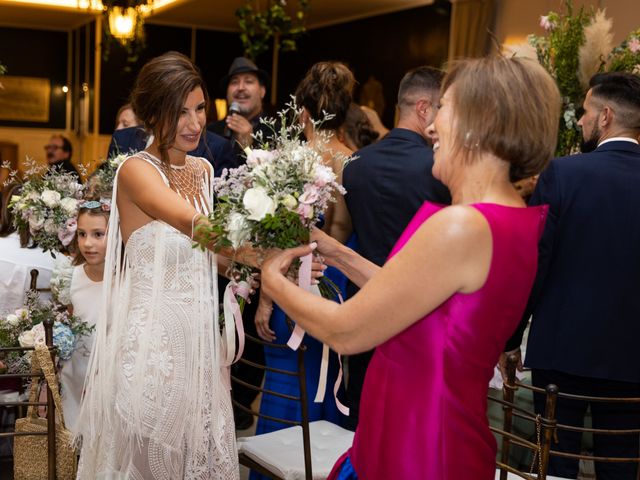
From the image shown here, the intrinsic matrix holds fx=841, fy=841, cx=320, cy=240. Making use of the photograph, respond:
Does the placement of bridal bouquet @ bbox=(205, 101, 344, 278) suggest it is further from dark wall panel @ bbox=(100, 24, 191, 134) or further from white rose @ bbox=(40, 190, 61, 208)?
dark wall panel @ bbox=(100, 24, 191, 134)

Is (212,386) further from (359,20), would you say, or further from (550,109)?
(359,20)

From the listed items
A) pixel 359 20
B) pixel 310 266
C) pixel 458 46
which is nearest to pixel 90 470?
pixel 310 266

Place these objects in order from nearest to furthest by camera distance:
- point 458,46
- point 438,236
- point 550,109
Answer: point 438,236 → point 550,109 → point 458,46

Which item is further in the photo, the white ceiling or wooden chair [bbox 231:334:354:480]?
the white ceiling

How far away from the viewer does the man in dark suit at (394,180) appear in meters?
3.38

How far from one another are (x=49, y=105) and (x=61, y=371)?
1098cm

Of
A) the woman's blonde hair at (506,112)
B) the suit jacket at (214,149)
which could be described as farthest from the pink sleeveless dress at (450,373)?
the suit jacket at (214,149)

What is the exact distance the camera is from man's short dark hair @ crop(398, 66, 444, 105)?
3.48 m

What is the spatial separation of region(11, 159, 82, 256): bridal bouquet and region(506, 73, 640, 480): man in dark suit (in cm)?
211

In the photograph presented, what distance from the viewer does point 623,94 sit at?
3.26 m

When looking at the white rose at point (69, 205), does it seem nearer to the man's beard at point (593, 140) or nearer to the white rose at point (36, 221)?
the white rose at point (36, 221)

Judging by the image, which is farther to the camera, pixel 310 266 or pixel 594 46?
pixel 594 46

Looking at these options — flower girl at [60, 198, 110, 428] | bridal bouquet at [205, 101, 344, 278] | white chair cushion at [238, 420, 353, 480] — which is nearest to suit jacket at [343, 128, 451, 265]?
white chair cushion at [238, 420, 353, 480]

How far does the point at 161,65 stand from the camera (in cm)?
257
